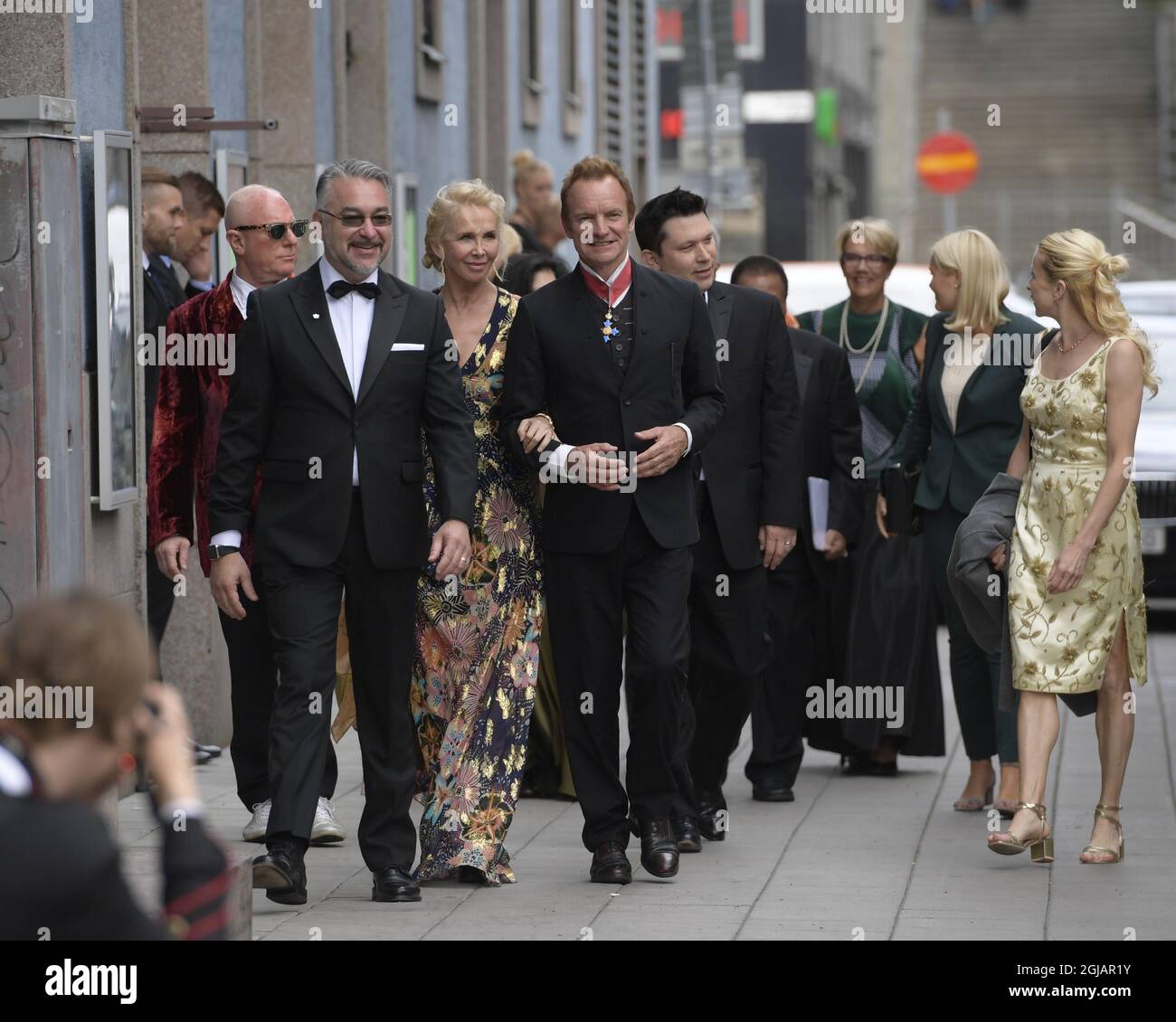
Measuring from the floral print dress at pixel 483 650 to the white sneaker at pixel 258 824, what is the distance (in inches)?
31.1

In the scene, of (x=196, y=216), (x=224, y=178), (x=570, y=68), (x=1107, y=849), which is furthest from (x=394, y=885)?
(x=570, y=68)

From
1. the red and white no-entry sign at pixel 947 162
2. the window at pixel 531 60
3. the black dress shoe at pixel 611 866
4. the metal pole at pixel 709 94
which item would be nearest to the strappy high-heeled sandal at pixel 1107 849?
the black dress shoe at pixel 611 866

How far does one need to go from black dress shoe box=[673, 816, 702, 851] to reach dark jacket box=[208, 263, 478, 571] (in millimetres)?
1409

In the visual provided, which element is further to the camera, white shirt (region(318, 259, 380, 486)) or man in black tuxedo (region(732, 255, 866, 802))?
man in black tuxedo (region(732, 255, 866, 802))

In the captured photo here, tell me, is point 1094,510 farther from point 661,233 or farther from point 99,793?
point 99,793

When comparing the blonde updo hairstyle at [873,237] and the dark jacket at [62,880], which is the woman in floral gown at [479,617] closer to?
the blonde updo hairstyle at [873,237]

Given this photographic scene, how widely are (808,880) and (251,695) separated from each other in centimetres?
187

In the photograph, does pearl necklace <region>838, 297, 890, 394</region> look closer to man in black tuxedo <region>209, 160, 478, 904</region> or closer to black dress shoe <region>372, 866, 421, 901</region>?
man in black tuxedo <region>209, 160, 478, 904</region>

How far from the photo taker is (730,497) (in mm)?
7680

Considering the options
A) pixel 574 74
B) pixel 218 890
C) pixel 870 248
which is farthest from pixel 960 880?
pixel 574 74

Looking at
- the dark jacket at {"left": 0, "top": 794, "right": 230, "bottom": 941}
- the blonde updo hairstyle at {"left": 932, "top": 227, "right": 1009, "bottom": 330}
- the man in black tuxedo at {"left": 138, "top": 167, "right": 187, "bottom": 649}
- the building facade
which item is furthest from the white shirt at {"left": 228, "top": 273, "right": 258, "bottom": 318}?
the dark jacket at {"left": 0, "top": 794, "right": 230, "bottom": 941}

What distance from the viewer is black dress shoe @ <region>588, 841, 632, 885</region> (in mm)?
7008

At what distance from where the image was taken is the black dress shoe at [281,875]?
6449mm
